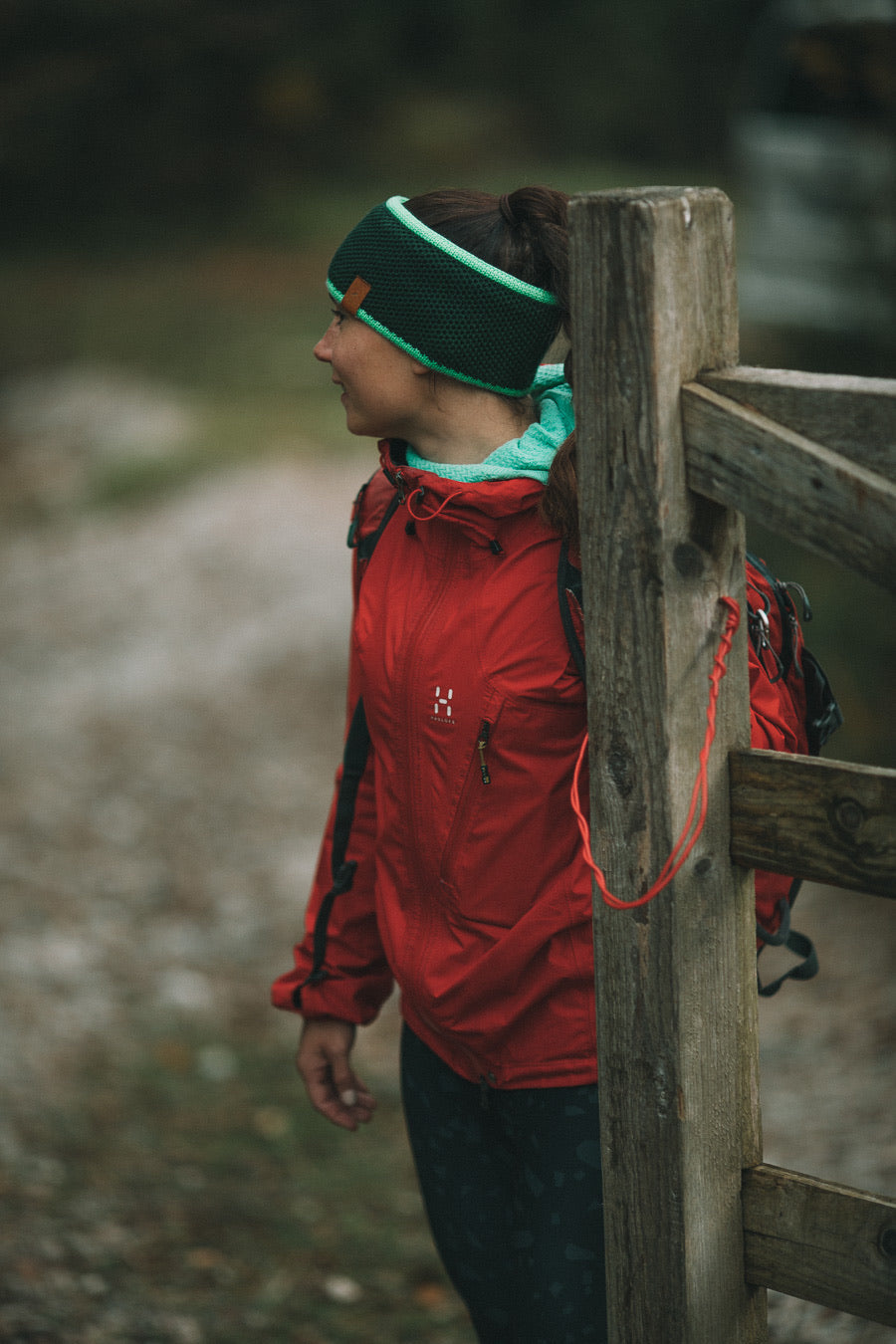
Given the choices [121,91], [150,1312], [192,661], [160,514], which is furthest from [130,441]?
[150,1312]

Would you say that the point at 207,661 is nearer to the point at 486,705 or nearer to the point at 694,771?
the point at 486,705

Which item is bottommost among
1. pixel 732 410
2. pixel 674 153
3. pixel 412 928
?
pixel 412 928

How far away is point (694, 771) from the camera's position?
1635 millimetres

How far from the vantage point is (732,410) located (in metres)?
1.50

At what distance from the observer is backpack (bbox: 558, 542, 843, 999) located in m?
1.84

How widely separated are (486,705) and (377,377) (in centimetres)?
54

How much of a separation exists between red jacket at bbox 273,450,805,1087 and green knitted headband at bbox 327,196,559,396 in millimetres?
196

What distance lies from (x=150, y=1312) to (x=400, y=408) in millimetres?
2479

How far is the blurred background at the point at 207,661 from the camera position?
3773 mm

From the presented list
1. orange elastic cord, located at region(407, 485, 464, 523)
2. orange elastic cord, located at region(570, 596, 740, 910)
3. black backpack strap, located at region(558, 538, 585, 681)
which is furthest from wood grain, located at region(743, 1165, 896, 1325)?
orange elastic cord, located at region(407, 485, 464, 523)

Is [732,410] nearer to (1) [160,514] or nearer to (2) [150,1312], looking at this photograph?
(2) [150,1312]

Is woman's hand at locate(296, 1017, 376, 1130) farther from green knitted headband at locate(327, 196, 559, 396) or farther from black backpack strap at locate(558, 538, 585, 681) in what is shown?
green knitted headband at locate(327, 196, 559, 396)

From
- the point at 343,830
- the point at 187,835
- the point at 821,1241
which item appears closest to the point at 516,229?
the point at 343,830

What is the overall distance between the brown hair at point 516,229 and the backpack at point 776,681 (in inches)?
15.7
